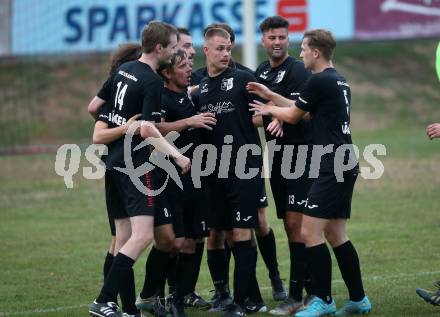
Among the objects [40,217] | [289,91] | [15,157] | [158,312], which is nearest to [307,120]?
[289,91]

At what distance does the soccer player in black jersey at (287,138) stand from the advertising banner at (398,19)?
14.2 meters

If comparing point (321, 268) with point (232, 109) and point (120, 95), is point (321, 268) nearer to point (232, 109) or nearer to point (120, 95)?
point (232, 109)

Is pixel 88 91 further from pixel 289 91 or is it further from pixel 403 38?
pixel 289 91

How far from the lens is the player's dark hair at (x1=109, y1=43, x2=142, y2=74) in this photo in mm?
8758

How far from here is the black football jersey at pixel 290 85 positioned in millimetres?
9086

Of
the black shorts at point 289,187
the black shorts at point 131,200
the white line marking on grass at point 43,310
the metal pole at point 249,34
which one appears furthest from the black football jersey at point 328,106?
the metal pole at point 249,34

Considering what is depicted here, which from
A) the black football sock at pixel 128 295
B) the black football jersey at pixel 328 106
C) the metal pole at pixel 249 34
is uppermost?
the metal pole at pixel 249 34

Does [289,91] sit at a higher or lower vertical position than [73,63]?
lower

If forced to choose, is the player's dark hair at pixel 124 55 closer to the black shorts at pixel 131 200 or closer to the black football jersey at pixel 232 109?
the black football jersey at pixel 232 109

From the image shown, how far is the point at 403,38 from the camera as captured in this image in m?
23.5

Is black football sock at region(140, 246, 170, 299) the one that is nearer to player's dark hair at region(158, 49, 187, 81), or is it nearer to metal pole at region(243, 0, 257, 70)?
player's dark hair at region(158, 49, 187, 81)

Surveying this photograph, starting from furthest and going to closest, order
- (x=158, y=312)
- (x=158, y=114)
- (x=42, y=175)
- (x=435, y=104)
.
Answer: (x=435, y=104)
(x=42, y=175)
(x=158, y=312)
(x=158, y=114)

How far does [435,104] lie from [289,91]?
1974cm

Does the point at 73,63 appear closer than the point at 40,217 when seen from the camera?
No
